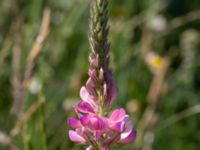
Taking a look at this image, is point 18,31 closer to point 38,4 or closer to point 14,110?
point 14,110

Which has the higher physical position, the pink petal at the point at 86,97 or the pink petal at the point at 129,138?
the pink petal at the point at 86,97

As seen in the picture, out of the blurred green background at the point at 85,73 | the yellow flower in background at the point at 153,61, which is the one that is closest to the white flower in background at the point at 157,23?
the blurred green background at the point at 85,73

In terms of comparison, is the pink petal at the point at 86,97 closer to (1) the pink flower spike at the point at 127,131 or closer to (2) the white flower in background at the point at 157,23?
(1) the pink flower spike at the point at 127,131

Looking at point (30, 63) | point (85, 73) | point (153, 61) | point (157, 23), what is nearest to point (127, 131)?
point (30, 63)

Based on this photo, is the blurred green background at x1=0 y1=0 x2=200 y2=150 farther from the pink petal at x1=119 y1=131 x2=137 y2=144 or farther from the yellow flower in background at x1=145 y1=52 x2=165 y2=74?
the pink petal at x1=119 y1=131 x2=137 y2=144

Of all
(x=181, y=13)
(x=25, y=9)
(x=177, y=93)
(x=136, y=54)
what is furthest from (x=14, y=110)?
(x=181, y=13)

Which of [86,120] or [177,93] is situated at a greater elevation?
[177,93]

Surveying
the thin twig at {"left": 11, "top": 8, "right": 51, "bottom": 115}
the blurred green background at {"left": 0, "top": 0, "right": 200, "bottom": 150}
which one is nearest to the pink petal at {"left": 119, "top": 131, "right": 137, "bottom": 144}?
the thin twig at {"left": 11, "top": 8, "right": 51, "bottom": 115}
